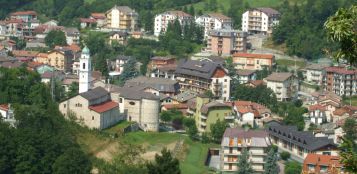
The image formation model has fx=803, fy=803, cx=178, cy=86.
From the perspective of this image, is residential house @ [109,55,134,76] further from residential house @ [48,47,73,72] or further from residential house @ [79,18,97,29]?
residential house @ [79,18,97,29]

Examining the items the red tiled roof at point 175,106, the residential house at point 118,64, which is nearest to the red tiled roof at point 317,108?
the red tiled roof at point 175,106

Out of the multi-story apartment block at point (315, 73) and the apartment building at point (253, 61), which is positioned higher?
the apartment building at point (253, 61)

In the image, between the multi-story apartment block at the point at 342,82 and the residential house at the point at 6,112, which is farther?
the multi-story apartment block at the point at 342,82

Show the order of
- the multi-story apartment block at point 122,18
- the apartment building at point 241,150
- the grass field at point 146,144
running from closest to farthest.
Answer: the grass field at point 146,144
the apartment building at point 241,150
the multi-story apartment block at point 122,18

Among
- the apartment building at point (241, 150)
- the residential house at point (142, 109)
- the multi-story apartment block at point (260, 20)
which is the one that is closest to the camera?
the apartment building at point (241, 150)

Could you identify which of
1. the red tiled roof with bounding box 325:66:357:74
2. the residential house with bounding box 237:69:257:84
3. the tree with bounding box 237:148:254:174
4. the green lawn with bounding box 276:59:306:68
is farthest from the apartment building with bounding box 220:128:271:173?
the green lawn with bounding box 276:59:306:68

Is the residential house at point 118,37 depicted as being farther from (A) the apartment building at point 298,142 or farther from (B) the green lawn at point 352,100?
(A) the apartment building at point 298,142

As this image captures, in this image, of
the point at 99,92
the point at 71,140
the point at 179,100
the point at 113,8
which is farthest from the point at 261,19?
the point at 71,140
